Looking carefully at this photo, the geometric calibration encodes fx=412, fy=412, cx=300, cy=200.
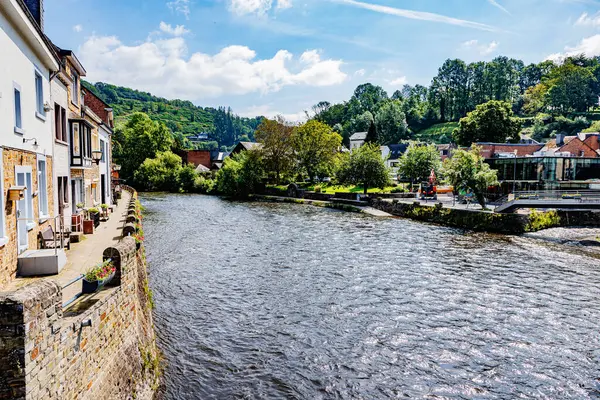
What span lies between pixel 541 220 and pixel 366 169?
2281cm

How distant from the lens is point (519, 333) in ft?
42.3

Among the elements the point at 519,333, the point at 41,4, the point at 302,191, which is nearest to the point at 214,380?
the point at 519,333

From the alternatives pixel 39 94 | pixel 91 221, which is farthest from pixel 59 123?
pixel 91 221

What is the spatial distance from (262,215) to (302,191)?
17.0 m

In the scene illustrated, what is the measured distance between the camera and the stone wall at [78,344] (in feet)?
17.3

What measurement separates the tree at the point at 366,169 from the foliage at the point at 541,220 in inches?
842

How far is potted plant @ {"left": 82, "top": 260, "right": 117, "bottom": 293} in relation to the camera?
320 inches

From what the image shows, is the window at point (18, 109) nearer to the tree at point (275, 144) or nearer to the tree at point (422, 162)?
the tree at point (422, 162)

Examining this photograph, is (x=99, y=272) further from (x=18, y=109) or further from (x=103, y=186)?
(x=103, y=186)

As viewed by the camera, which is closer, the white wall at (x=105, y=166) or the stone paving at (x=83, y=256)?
the stone paving at (x=83, y=256)

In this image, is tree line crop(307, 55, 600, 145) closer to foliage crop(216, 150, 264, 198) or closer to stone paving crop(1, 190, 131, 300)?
foliage crop(216, 150, 264, 198)

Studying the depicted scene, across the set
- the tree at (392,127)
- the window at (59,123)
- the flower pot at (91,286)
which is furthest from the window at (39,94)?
the tree at (392,127)

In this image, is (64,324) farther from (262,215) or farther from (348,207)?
(348,207)

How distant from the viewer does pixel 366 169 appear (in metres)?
50.9
